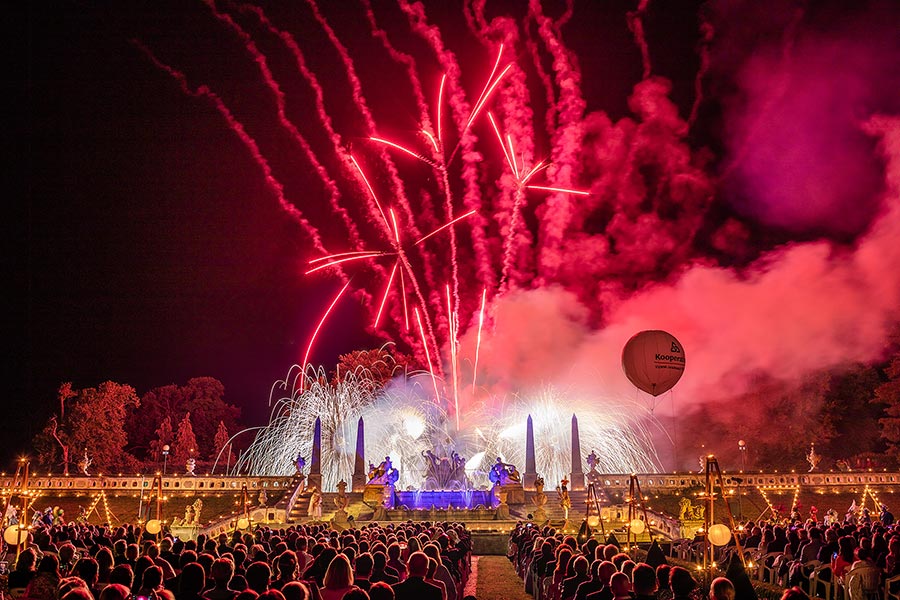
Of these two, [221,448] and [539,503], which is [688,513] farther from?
[221,448]

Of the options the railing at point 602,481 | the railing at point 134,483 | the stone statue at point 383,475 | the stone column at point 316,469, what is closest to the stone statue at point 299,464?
the stone column at point 316,469

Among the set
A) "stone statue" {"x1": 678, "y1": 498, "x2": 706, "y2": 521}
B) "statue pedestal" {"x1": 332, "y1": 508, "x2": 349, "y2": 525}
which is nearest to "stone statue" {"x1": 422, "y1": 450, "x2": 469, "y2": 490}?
"statue pedestal" {"x1": 332, "y1": 508, "x2": 349, "y2": 525}

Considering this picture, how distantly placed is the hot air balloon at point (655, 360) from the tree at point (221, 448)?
209 ft

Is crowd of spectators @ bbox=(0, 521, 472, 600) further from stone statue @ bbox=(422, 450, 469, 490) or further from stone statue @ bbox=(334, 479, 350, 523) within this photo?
stone statue @ bbox=(422, 450, 469, 490)

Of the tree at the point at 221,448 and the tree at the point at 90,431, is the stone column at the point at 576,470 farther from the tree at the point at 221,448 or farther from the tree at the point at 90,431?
the tree at the point at 221,448

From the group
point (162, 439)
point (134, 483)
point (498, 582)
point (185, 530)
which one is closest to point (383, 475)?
point (185, 530)

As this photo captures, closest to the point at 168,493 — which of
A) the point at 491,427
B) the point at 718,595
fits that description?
the point at 491,427

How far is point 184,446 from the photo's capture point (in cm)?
7875

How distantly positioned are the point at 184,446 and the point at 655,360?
6155cm

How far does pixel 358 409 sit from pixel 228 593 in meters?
56.6

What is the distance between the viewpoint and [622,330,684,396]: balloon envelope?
28.8 m

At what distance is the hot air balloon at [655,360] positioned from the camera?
28.8m

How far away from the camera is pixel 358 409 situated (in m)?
65.9

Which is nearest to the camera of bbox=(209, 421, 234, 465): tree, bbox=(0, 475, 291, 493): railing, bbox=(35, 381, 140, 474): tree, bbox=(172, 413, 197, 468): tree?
bbox=(0, 475, 291, 493): railing
